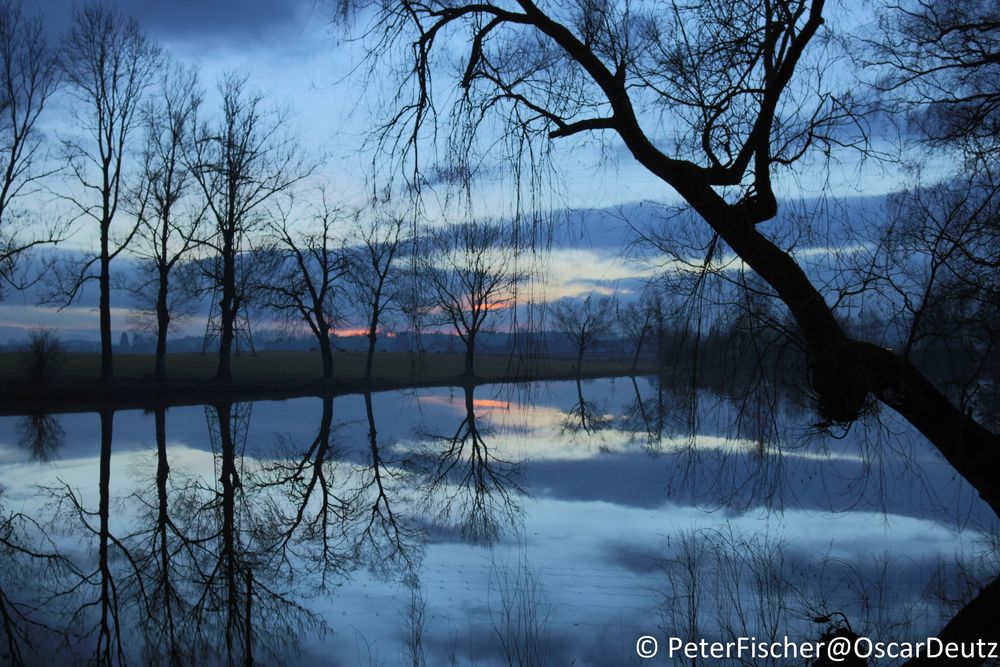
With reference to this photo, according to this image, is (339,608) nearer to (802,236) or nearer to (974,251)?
(802,236)

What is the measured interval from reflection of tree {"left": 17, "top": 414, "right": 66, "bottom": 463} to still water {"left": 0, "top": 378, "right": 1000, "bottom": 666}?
377 mm

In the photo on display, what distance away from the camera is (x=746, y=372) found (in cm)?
338

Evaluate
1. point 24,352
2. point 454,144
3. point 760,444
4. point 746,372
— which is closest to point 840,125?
point 746,372

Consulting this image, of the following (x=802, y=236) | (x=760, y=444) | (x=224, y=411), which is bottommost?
(x=224, y=411)

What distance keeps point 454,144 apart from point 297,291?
1154 inches

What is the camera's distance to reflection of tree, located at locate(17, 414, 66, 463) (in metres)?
12.1

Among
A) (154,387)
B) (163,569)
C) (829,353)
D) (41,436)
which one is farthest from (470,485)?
(154,387)

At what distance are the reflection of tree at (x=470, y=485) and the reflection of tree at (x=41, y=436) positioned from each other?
6.31m

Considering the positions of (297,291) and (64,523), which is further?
(297,291)

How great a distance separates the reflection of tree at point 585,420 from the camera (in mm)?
16628

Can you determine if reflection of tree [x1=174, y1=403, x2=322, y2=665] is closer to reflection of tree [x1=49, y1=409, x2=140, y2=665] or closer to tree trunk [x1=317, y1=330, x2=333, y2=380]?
reflection of tree [x1=49, y1=409, x2=140, y2=665]

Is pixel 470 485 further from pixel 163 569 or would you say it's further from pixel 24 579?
pixel 24 579

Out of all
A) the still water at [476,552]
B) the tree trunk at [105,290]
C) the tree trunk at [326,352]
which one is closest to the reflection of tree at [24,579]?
the still water at [476,552]

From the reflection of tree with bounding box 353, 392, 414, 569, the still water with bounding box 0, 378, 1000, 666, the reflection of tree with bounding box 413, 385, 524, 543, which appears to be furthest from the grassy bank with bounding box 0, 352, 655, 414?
the still water with bounding box 0, 378, 1000, 666
